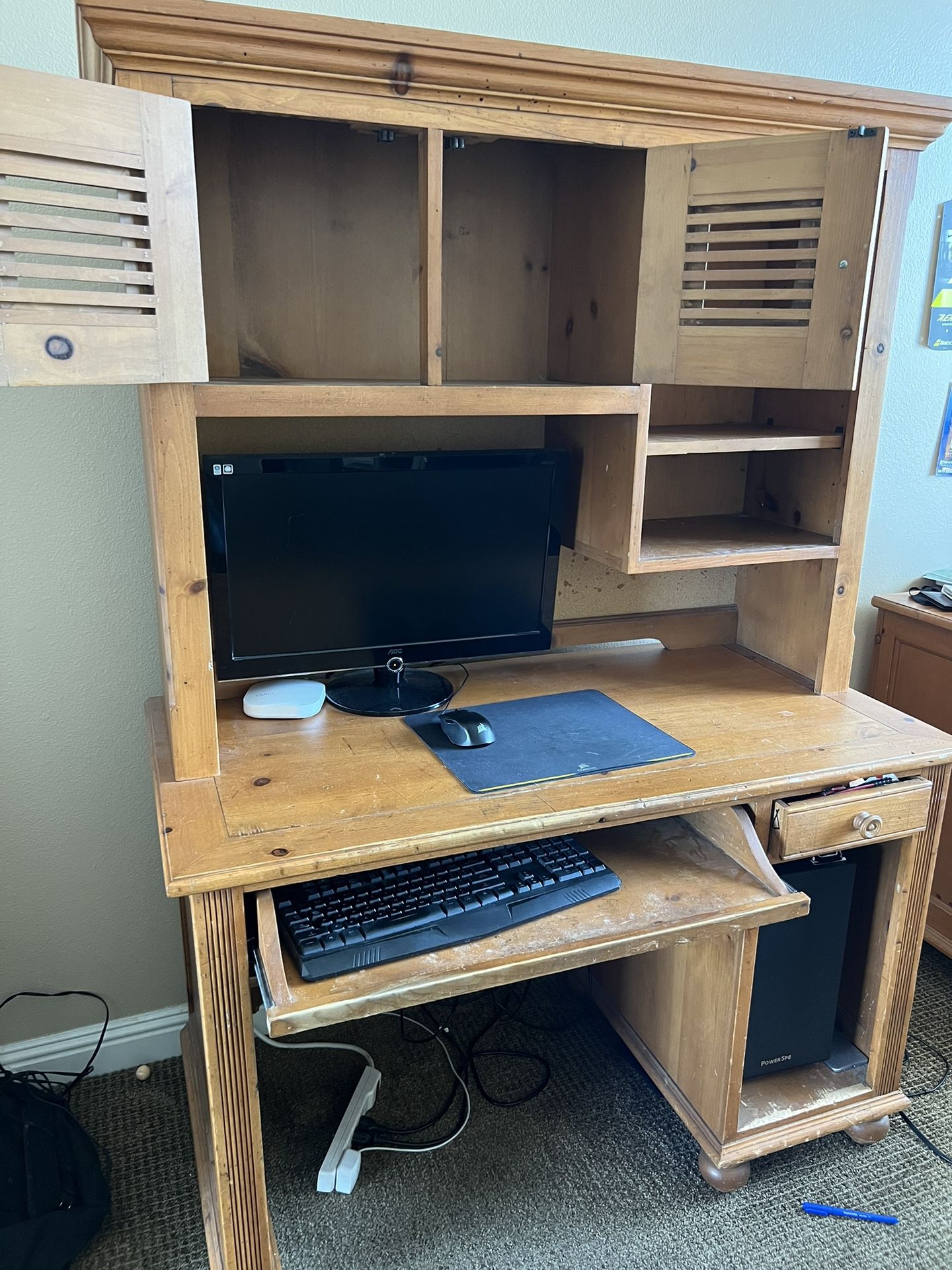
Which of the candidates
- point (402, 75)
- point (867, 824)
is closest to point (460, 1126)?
point (867, 824)

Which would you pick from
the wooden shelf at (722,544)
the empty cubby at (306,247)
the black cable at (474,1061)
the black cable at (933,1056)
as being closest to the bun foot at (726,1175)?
the black cable at (474,1061)

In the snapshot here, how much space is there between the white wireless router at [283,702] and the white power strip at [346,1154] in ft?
2.43

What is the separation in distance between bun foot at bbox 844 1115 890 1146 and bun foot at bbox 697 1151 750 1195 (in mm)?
242

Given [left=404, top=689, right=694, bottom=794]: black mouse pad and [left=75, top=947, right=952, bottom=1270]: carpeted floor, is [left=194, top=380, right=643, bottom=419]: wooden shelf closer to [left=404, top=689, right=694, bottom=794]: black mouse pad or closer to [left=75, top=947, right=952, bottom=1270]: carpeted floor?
[left=404, top=689, right=694, bottom=794]: black mouse pad

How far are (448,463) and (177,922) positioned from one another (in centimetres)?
108

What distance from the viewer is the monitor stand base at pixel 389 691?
1.62 metres

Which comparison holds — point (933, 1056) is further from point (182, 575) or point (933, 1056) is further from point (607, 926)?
point (182, 575)

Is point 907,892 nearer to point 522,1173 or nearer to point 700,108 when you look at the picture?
point 522,1173

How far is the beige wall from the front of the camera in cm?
156

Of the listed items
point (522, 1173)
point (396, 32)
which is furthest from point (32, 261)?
point (522, 1173)

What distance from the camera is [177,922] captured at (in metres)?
1.87

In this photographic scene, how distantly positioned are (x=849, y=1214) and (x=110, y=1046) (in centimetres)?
142

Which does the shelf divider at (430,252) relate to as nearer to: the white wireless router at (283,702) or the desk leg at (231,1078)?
the white wireless router at (283,702)

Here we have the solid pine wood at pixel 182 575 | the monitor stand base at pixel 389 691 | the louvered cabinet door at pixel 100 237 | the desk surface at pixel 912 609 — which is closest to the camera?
the louvered cabinet door at pixel 100 237
